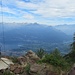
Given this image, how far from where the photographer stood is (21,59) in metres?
27.5

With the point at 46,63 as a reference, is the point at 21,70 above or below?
below

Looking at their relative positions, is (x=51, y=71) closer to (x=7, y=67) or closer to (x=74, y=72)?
(x=74, y=72)

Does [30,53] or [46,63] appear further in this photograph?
[30,53]

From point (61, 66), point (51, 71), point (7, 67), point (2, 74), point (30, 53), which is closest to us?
Answer: point (51, 71)

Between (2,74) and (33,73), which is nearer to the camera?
(33,73)

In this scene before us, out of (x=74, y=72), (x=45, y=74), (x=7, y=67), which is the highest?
(x=74, y=72)

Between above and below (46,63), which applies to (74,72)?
above

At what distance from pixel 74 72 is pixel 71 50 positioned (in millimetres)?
18697

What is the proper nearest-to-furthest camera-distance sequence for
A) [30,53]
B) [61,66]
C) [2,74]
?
[61,66], [2,74], [30,53]

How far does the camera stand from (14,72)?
906 inches

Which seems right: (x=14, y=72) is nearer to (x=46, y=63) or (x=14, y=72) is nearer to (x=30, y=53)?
(x=46, y=63)

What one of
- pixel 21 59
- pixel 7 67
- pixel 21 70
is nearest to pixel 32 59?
pixel 21 59

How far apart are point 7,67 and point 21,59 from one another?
2.77 m

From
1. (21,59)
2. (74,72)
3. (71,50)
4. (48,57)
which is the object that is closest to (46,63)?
(48,57)
